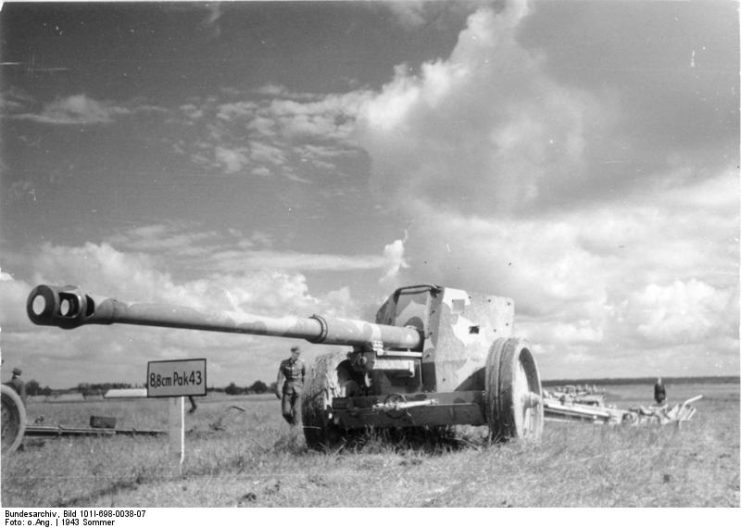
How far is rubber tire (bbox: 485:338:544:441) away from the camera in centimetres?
699

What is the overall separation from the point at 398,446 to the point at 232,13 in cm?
453

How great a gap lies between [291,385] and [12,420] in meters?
3.74

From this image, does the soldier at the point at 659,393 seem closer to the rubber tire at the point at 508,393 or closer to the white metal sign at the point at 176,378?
the rubber tire at the point at 508,393

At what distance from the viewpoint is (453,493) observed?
18.0 feet

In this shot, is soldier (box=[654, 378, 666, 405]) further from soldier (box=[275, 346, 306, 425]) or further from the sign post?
the sign post

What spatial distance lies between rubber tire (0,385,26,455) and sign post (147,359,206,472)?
114 inches

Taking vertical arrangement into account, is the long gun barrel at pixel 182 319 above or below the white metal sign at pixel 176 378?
above

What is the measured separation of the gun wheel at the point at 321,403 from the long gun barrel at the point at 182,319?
894 mm

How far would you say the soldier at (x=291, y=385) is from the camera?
35.3 ft

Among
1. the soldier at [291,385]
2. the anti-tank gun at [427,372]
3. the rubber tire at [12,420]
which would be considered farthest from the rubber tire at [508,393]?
the rubber tire at [12,420]

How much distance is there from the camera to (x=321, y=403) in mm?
7613

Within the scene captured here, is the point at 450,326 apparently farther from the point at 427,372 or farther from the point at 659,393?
the point at 659,393
